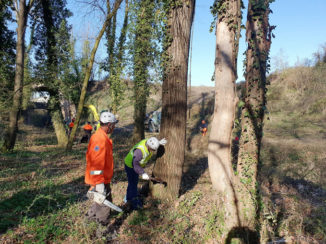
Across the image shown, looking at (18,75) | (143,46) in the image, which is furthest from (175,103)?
(18,75)

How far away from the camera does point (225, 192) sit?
4145mm

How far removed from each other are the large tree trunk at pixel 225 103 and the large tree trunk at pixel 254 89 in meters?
0.49

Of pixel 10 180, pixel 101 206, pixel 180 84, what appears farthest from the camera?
pixel 10 180

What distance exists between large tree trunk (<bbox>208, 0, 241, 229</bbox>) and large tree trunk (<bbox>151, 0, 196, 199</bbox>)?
97 cm

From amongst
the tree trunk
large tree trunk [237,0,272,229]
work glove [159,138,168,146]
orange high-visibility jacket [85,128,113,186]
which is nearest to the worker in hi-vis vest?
work glove [159,138,168,146]

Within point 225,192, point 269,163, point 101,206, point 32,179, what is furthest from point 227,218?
point 269,163

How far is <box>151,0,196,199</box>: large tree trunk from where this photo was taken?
498 cm

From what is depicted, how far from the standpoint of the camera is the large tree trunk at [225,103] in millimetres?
4125

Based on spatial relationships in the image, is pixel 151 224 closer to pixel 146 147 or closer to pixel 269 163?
pixel 146 147

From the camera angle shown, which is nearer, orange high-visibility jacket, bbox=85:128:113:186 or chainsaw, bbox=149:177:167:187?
orange high-visibility jacket, bbox=85:128:113:186

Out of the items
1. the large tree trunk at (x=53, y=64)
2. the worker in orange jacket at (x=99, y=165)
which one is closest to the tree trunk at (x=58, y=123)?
the large tree trunk at (x=53, y=64)

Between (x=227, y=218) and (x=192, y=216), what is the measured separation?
793 mm

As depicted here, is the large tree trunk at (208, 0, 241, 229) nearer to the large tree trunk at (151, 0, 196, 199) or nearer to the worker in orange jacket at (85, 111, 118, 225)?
the large tree trunk at (151, 0, 196, 199)

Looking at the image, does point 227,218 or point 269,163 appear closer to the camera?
point 227,218
